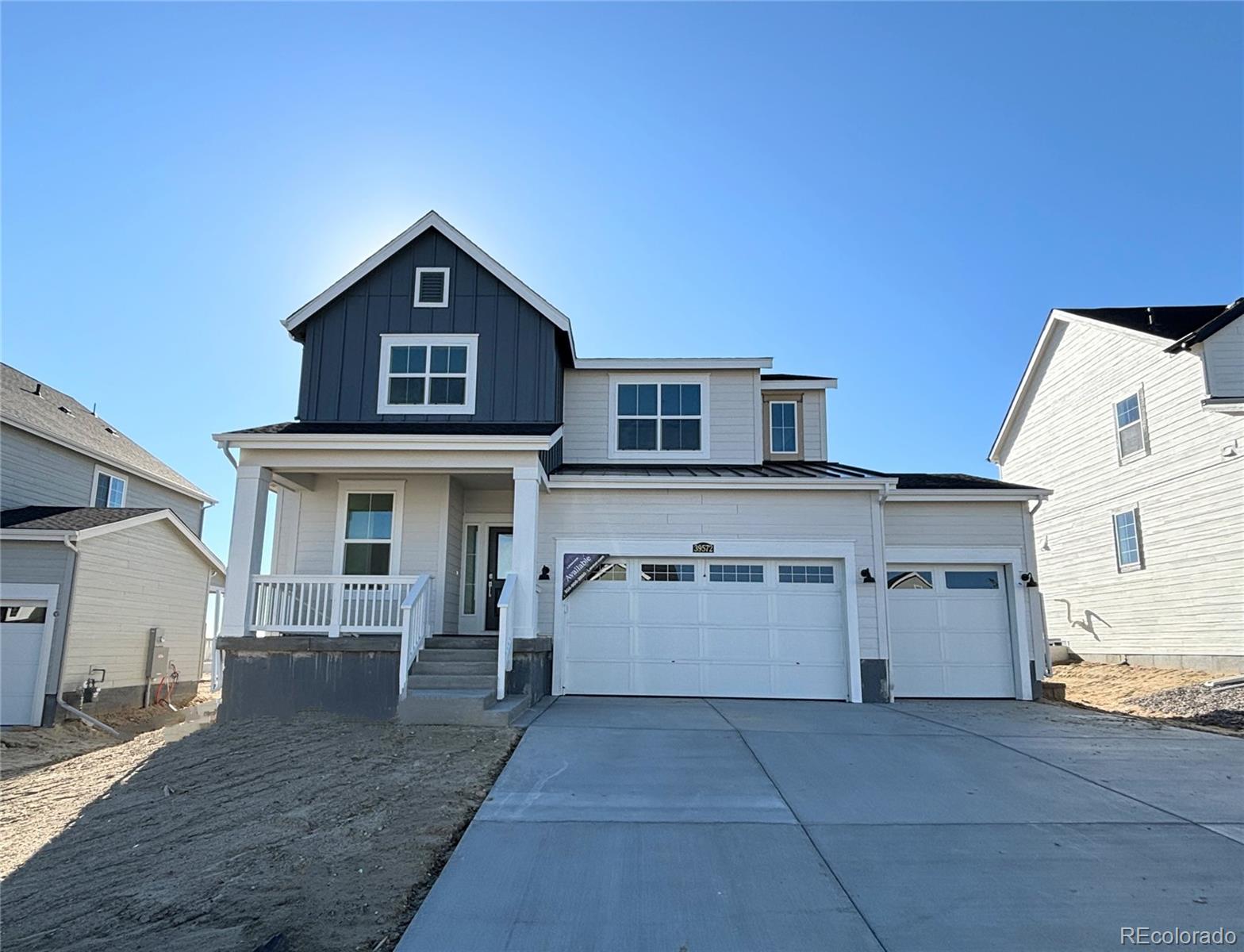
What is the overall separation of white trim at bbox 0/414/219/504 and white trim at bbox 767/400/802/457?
583 inches

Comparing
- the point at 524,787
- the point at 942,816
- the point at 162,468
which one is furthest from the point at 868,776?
the point at 162,468

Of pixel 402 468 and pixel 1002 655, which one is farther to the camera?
pixel 1002 655

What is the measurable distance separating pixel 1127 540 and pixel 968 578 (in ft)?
22.7

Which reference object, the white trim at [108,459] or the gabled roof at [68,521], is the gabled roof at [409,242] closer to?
the gabled roof at [68,521]

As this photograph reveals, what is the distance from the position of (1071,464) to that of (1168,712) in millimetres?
8944

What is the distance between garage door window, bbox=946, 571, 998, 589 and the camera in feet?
41.0

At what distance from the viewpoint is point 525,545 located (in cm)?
1045

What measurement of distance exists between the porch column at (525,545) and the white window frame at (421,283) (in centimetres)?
400

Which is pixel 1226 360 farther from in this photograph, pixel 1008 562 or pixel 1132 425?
pixel 1008 562

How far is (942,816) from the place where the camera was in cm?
553

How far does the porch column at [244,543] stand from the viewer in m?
10.0

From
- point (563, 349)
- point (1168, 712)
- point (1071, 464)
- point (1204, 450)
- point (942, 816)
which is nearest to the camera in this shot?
point (942, 816)

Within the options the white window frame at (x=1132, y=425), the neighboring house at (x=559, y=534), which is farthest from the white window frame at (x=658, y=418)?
the white window frame at (x=1132, y=425)

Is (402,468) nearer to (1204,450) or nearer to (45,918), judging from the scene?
(45,918)
